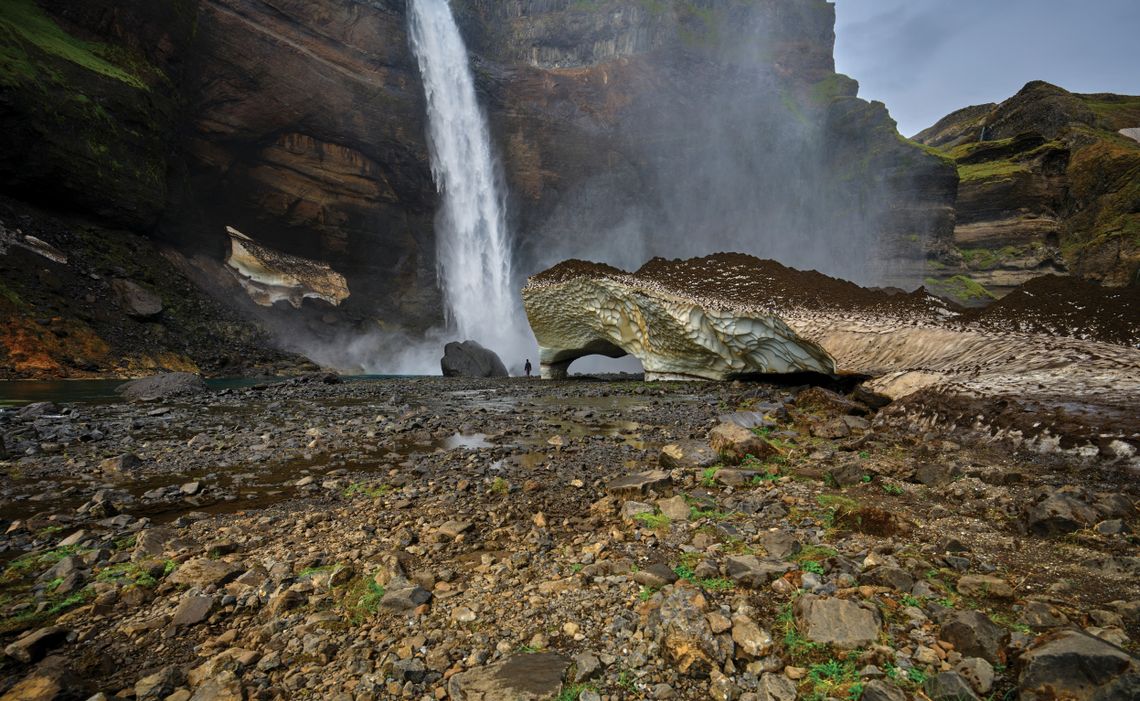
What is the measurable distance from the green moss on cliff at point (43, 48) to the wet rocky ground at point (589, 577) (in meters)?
37.4

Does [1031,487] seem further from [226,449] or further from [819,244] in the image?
[819,244]

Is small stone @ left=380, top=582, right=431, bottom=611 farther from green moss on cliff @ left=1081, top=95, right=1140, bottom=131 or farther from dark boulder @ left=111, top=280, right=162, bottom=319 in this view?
green moss on cliff @ left=1081, top=95, right=1140, bottom=131

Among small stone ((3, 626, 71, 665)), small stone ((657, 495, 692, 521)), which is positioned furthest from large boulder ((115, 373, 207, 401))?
small stone ((657, 495, 692, 521))

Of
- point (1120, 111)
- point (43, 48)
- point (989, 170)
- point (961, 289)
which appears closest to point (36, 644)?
point (43, 48)

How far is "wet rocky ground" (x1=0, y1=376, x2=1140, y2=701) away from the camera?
2.04 meters

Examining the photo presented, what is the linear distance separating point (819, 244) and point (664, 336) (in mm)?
53167

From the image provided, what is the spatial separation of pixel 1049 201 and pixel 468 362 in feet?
Result: 195

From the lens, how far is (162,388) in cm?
1545

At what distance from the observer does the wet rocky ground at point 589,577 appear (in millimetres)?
2045

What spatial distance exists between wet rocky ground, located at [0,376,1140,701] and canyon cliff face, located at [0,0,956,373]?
38.6 m

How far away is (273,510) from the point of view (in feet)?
14.8

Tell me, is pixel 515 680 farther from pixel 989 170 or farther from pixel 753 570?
pixel 989 170

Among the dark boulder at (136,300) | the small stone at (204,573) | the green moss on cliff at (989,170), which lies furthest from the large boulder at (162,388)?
the green moss on cliff at (989,170)

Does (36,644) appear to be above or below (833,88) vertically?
below
